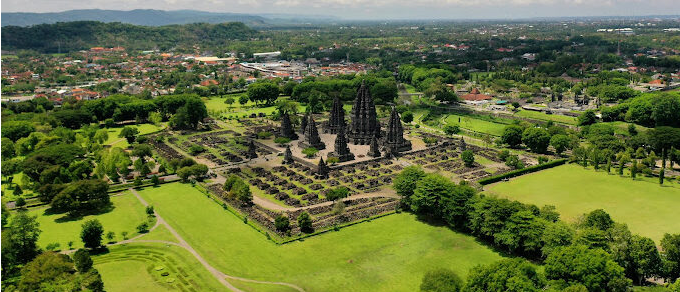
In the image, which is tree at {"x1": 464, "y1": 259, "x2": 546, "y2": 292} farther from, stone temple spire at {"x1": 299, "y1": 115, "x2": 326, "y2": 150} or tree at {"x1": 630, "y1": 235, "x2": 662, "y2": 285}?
stone temple spire at {"x1": 299, "y1": 115, "x2": 326, "y2": 150}

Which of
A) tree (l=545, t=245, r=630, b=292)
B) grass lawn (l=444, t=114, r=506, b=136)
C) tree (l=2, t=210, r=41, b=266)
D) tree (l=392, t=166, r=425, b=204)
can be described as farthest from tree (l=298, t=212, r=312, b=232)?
grass lawn (l=444, t=114, r=506, b=136)

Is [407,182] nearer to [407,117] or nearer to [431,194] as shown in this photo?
[431,194]

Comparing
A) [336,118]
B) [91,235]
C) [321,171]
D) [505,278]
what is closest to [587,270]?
[505,278]

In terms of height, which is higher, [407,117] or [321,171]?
[407,117]

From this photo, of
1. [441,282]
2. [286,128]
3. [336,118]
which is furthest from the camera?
[336,118]

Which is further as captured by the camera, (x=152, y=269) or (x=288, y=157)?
(x=288, y=157)

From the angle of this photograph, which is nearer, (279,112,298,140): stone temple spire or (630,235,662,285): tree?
(630,235,662,285): tree

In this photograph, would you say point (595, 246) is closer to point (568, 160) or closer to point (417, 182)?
point (417, 182)
